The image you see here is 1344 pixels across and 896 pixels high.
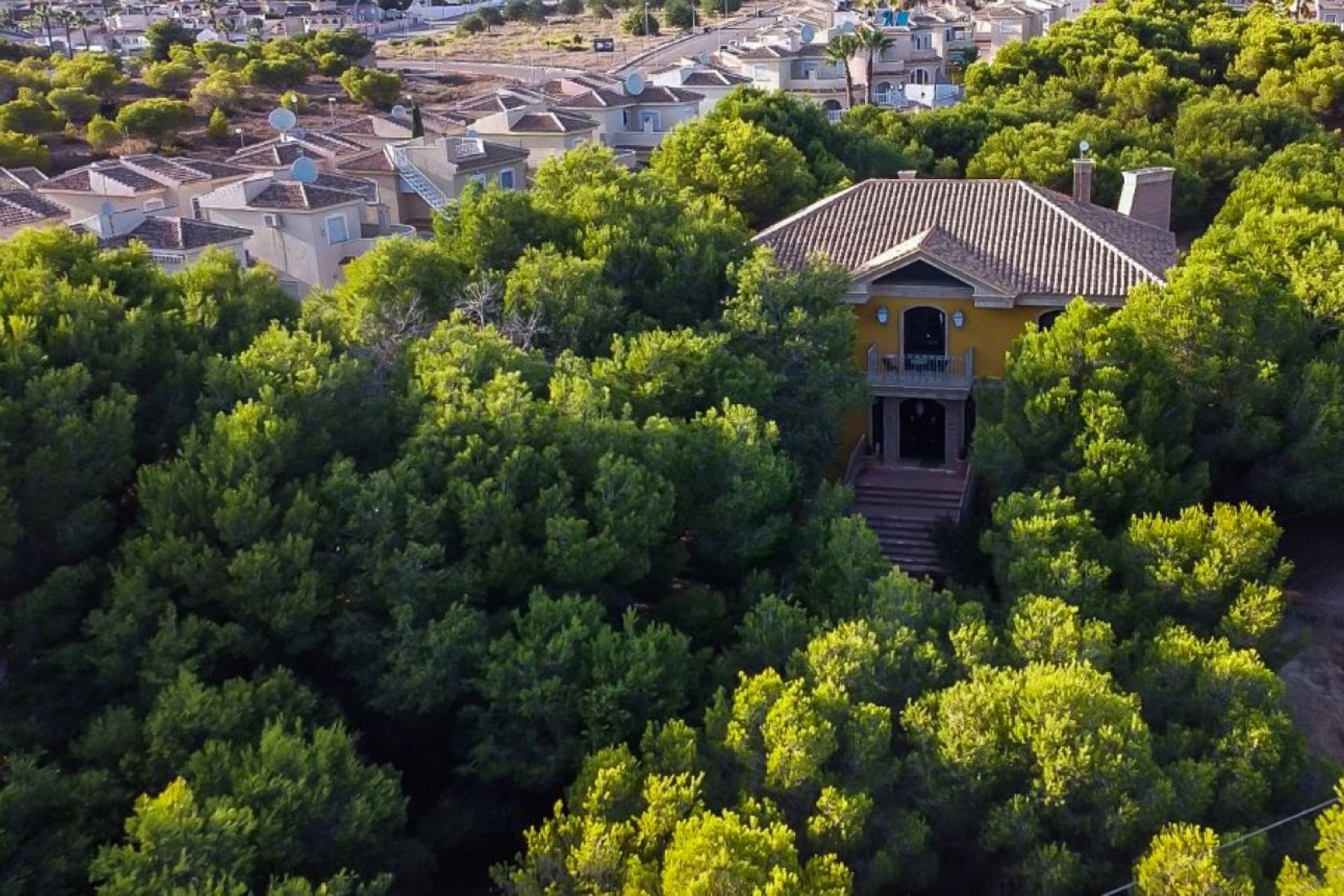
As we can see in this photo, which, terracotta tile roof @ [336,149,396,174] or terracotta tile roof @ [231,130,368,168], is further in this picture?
terracotta tile roof @ [231,130,368,168]

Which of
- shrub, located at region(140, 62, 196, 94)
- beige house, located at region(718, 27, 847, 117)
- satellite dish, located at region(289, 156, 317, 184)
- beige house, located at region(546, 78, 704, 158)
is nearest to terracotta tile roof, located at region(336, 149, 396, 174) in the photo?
satellite dish, located at region(289, 156, 317, 184)

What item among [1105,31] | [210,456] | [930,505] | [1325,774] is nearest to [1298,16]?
[1105,31]

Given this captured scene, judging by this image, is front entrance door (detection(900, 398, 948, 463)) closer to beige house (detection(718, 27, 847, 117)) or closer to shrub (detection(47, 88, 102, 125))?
beige house (detection(718, 27, 847, 117))

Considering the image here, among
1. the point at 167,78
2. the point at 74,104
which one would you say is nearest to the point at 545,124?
the point at 74,104

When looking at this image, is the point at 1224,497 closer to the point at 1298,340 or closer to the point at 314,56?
the point at 1298,340

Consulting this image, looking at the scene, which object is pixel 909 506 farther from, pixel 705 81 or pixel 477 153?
pixel 705 81

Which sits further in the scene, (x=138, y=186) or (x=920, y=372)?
(x=138, y=186)

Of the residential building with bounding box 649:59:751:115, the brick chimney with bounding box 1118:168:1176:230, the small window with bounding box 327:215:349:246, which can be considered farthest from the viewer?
the residential building with bounding box 649:59:751:115

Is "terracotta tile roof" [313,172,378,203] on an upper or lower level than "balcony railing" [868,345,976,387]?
upper
